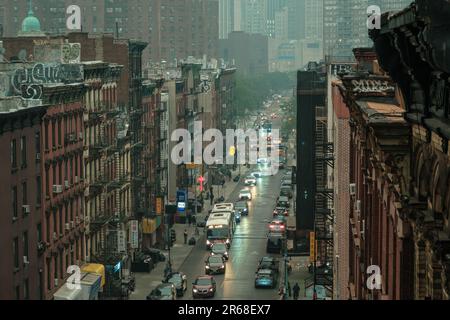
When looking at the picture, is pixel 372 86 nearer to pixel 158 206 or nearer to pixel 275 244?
pixel 275 244

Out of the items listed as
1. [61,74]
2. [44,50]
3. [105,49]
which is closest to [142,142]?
[105,49]

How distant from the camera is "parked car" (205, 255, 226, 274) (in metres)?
69.7

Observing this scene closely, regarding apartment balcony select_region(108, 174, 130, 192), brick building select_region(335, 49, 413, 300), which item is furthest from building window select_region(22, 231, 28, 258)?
apartment balcony select_region(108, 174, 130, 192)

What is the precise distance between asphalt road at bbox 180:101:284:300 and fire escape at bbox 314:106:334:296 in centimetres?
243

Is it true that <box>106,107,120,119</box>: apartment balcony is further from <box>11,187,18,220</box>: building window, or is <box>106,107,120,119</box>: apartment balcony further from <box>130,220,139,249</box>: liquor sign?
<box>11,187,18,220</box>: building window

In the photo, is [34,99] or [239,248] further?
[239,248]

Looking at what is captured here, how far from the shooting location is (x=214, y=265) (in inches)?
2766

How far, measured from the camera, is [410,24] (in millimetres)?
13680

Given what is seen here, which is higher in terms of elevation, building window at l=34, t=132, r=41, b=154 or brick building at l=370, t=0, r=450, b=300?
brick building at l=370, t=0, r=450, b=300

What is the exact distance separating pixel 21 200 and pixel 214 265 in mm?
32898

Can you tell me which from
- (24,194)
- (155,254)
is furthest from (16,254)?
(155,254)

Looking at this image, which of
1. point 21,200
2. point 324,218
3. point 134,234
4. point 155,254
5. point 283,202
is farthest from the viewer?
point 283,202
